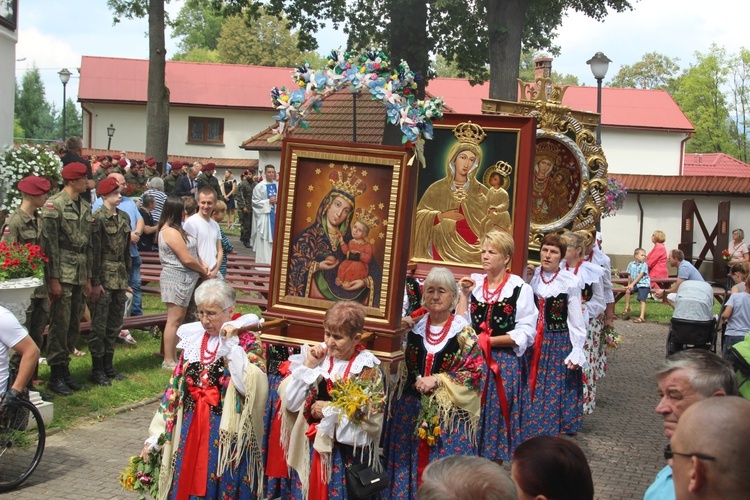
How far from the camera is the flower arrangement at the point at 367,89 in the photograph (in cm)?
554

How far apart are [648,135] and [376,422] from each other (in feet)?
129

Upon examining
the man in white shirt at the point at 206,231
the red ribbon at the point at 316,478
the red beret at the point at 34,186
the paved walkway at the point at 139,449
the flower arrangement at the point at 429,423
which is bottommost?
the paved walkway at the point at 139,449

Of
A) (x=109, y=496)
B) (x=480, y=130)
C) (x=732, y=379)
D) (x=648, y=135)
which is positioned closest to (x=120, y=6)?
(x=480, y=130)

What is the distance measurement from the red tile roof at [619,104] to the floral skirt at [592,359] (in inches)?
1259

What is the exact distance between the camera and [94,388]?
9.08 m

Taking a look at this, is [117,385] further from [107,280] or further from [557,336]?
[557,336]

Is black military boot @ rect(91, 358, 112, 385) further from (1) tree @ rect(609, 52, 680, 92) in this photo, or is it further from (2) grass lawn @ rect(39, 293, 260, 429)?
(1) tree @ rect(609, 52, 680, 92)

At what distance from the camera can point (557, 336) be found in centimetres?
829

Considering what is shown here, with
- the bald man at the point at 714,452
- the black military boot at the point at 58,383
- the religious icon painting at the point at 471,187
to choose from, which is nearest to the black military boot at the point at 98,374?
the black military boot at the point at 58,383

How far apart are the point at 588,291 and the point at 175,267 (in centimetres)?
422

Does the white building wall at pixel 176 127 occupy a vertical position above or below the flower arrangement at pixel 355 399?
above

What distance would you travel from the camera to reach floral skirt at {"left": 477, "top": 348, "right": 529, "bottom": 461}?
21.7ft

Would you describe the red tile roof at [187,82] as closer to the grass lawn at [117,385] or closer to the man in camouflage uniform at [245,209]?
the man in camouflage uniform at [245,209]

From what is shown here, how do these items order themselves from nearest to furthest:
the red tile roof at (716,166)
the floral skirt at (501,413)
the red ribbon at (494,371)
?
the floral skirt at (501,413) → the red ribbon at (494,371) → the red tile roof at (716,166)
